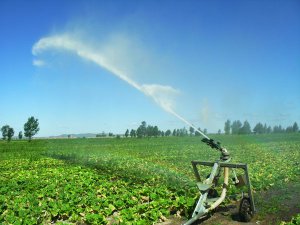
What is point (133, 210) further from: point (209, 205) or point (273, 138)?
point (273, 138)

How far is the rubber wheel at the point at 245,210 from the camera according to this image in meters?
7.77

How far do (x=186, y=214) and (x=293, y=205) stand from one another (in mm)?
2828

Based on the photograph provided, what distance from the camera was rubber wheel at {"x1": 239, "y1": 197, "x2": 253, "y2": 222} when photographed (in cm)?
777

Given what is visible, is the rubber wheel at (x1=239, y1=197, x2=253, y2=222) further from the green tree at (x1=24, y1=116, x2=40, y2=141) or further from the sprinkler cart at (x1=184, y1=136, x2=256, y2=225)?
the green tree at (x1=24, y1=116, x2=40, y2=141)

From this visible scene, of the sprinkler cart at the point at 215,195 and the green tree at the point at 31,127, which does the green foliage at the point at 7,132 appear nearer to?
the green tree at the point at 31,127

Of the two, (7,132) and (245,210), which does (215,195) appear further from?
(7,132)

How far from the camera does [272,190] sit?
1126cm

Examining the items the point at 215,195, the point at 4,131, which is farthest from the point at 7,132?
the point at 215,195

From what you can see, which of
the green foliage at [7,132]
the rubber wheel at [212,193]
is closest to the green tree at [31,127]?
the green foliage at [7,132]

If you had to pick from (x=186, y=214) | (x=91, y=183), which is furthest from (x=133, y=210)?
(x=91, y=183)

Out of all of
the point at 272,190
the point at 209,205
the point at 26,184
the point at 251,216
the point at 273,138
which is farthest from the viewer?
the point at 273,138

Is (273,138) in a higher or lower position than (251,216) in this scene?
higher

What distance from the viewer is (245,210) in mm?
7812

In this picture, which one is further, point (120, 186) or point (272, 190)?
point (120, 186)
